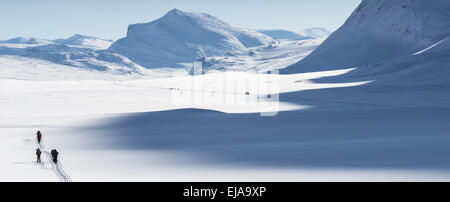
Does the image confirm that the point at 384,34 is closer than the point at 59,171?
No

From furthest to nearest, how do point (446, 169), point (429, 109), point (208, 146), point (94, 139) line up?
1. point (429, 109)
2. point (94, 139)
3. point (208, 146)
4. point (446, 169)

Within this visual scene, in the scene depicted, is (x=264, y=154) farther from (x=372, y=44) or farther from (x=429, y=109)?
(x=372, y=44)

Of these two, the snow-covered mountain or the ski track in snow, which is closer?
the ski track in snow

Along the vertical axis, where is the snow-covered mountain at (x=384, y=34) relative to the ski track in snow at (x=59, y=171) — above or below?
above

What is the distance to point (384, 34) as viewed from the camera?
570 feet

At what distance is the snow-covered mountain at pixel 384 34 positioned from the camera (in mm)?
158375

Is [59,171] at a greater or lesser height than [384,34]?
lesser

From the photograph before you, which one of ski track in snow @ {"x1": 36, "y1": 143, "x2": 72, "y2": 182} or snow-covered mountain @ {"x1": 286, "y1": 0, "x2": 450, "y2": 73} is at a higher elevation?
snow-covered mountain @ {"x1": 286, "y1": 0, "x2": 450, "y2": 73}

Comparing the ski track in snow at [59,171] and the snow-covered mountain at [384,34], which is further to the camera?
the snow-covered mountain at [384,34]

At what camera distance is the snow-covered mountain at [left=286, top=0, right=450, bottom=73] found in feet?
520

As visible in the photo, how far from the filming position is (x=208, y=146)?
29.5 metres

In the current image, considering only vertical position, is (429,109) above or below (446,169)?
above
